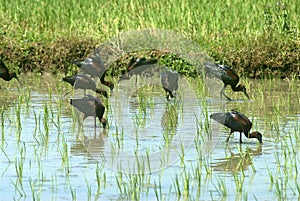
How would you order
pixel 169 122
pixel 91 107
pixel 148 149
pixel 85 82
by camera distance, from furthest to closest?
pixel 85 82 → pixel 169 122 → pixel 91 107 → pixel 148 149

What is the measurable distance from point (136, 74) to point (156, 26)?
1925 mm

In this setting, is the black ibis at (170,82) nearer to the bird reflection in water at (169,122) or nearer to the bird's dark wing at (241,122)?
the bird reflection in water at (169,122)

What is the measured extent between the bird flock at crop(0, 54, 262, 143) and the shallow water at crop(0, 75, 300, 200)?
0.13 metres

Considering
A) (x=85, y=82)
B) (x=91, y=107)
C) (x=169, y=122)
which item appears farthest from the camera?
(x=85, y=82)

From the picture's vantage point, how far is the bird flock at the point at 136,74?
6.63 meters

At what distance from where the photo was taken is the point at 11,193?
17.1 feet

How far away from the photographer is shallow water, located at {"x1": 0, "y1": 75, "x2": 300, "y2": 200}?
530cm

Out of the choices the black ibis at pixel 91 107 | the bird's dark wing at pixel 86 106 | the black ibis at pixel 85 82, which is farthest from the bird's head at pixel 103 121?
the black ibis at pixel 85 82

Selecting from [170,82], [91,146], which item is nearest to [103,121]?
[91,146]

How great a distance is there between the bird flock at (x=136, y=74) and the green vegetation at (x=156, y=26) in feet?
2.91

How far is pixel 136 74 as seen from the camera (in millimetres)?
9836

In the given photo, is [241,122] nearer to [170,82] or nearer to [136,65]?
[170,82]

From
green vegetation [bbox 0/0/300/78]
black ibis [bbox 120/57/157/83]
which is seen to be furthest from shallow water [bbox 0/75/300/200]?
green vegetation [bbox 0/0/300/78]

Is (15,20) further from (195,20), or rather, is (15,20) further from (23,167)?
(23,167)
